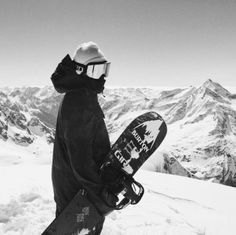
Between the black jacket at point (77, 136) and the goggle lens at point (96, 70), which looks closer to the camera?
the black jacket at point (77, 136)

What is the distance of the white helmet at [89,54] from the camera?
14.2ft

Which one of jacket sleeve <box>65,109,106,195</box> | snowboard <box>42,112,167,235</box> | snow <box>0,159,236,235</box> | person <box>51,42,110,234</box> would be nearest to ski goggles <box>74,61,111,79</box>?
person <box>51,42,110,234</box>

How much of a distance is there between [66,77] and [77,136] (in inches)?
33.6

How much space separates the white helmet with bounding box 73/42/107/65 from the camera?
432cm

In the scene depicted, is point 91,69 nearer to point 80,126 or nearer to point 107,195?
point 80,126

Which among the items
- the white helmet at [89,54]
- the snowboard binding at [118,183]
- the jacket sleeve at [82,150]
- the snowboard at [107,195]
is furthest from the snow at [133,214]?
the white helmet at [89,54]

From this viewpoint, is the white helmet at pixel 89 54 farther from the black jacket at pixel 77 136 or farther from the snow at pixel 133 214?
the snow at pixel 133 214

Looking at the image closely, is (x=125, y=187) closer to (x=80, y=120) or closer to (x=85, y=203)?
(x=85, y=203)

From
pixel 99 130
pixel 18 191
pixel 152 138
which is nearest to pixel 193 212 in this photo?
pixel 18 191

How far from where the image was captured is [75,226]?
415cm

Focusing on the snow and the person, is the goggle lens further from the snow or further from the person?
the snow

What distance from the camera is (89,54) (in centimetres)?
434

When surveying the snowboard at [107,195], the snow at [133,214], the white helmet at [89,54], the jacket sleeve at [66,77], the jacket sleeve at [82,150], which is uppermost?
the white helmet at [89,54]

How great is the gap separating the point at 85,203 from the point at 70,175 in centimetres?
43
